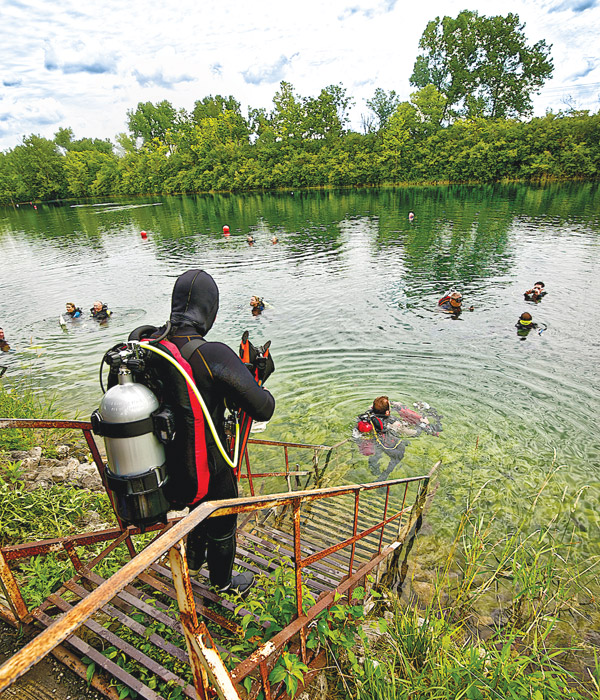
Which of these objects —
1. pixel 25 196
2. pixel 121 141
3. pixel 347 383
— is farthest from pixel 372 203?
pixel 25 196

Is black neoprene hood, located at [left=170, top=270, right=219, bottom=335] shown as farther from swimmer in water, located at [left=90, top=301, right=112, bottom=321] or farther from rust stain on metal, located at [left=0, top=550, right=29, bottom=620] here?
swimmer in water, located at [left=90, top=301, right=112, bottom=321]

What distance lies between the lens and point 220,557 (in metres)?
2.74

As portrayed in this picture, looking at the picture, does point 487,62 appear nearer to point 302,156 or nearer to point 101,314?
point 302,156

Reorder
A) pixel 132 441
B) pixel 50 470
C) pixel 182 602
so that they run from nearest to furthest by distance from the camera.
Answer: pixel 182 602
pixel 132 441
pixel 50 470

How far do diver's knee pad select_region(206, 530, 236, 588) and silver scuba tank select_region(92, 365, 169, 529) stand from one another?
0.59 meters

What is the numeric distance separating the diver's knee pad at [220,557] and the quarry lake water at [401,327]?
351cm

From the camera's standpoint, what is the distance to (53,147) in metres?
92.9

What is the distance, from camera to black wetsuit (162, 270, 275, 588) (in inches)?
93.4

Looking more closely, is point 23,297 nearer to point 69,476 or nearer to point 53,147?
point 69,476

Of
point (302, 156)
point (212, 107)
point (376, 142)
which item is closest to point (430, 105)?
point (376, 142)

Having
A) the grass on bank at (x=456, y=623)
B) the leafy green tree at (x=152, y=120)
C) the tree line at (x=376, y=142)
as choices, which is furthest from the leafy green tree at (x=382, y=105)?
the grass on bank at (x=456, y=623)

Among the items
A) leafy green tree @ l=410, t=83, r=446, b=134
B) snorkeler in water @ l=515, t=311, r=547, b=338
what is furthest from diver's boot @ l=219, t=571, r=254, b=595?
leafy green tree @ l=410, t=83, r=446, b=134

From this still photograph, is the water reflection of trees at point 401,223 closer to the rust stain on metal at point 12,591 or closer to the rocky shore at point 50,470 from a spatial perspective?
the rocky shore at point 50,470

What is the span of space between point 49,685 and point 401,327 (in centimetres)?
1184
